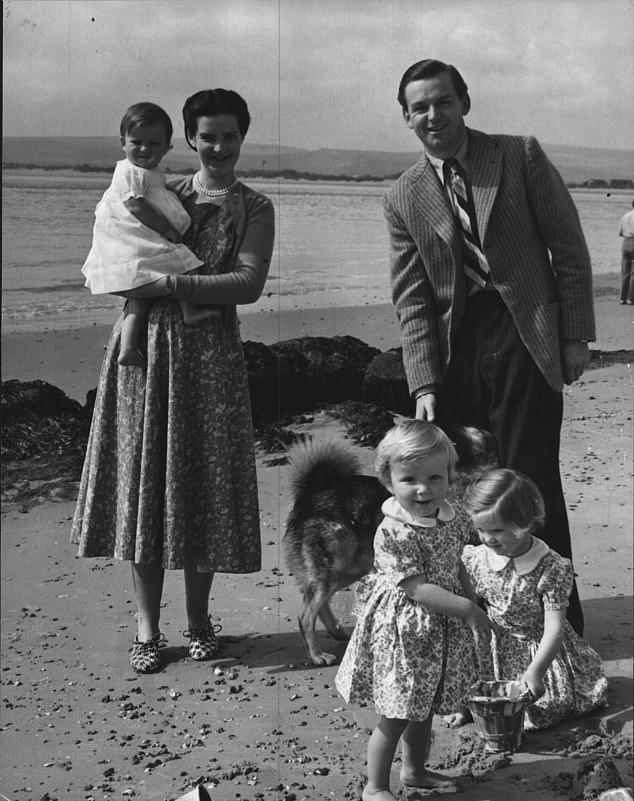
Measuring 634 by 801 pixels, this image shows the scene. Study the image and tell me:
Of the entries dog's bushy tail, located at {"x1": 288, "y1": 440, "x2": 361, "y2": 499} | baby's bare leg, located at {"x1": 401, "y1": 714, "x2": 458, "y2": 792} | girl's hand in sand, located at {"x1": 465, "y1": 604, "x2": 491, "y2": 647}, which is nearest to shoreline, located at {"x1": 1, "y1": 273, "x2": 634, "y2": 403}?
dog's bushy tail, located at {"x1": 288, "y1": 440, "x2": 361, "y2": 499}

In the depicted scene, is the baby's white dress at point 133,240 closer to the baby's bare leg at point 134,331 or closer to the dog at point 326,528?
the baby's bare leg at point 134,331

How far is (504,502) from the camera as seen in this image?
274cm

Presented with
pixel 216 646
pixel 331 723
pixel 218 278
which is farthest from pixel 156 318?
pixel 331 723

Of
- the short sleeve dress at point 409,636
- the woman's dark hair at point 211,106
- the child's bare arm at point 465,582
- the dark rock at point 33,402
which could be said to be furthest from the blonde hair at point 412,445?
the dark rock at point 33,402

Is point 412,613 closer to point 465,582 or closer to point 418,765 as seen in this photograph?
point 465,582

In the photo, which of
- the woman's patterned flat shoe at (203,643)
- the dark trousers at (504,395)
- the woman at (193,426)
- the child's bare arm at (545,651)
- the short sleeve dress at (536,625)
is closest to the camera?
the child's bare arm at (545,651)

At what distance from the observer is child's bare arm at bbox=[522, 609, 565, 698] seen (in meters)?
2.71

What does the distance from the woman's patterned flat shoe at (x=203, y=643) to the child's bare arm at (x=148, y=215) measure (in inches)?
46.6

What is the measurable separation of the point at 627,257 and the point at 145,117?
5.23 ft

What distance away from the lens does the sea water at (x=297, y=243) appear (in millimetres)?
3654

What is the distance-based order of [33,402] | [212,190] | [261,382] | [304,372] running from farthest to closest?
[33,402]
[304,372]
[261,382]
[212,190]

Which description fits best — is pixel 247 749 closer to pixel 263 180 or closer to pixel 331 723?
pixel 331 723

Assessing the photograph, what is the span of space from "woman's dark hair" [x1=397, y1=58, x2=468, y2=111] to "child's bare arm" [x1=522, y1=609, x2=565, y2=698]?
4.23 ft

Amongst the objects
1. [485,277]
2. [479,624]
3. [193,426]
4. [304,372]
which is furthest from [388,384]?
[479,624]
